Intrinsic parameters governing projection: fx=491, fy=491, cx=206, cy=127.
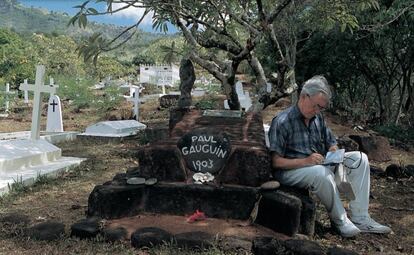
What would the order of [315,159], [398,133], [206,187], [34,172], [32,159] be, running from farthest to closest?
[398,133] < [32,159] < [34,172] < [206,187] < [315,159]


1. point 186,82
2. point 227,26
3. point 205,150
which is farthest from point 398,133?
point 205,150

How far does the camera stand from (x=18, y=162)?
20.6 ft

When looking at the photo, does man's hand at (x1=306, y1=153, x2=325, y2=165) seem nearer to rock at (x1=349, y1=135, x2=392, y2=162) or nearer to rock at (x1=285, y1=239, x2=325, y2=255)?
rock at (x1=285, y1=239, x2=325, y2=255)

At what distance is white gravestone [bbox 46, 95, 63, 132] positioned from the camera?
11.1m

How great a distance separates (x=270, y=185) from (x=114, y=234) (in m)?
1.34

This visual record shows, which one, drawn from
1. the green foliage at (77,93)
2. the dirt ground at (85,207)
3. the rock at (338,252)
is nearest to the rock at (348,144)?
the dirt ground at (85,207)

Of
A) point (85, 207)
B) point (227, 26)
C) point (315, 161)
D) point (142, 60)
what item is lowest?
point (85, 207)

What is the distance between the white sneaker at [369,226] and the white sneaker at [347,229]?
202 millimetres

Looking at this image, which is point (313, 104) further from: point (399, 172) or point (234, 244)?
point (399, 172)

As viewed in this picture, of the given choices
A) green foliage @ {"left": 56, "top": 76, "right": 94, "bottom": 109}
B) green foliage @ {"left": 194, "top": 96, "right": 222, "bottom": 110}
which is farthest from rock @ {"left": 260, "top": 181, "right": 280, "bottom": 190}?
green foliage @ {"left": 56, "top": 76, "right": 94, "bottom": 109}

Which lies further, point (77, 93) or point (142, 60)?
point (142, 60)

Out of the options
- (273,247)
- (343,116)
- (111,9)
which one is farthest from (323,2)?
(343,116)

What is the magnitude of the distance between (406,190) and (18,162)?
4.85 meters

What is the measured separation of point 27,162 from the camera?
6496 mm
